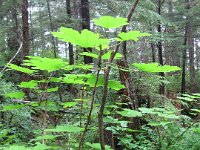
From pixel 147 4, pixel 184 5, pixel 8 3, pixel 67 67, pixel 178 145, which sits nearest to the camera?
pixel 67 67

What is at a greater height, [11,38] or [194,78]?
[11,38]

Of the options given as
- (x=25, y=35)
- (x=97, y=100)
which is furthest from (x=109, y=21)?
(x=25, y=35)

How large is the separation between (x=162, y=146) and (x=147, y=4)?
7.59 meters

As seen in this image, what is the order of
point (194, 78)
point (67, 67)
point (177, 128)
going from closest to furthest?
point (67, 67), point (177, 128), point (194, 78)

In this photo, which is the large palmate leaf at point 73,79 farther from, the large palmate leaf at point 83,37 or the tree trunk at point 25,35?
the tree trunk at point 25,35

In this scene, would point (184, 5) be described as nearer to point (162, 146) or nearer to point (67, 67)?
point (162, 146)

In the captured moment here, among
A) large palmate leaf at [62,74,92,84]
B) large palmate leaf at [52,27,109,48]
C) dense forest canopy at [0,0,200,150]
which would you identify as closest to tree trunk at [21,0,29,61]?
dense forest canopy at [0,0,200,150]

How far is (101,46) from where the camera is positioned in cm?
135

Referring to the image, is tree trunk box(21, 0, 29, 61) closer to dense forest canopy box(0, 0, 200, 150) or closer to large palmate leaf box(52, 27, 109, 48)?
dense forest canopy box(0, 0, 200, 150)

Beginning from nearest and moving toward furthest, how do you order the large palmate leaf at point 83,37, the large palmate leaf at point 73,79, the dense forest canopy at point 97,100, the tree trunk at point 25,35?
1. the large palmate leaf at point 83,37
2. the dense forest canopy at point 97,100
3. the large palmate leaf at point 73,79
4. the tree trunk at point 25,35

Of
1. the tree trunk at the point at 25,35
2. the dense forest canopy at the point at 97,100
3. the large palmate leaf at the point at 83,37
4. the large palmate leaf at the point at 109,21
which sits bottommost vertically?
the dense forest canopy at the point at 97,100

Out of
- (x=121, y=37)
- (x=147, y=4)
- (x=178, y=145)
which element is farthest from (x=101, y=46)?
(x=147, y=4)

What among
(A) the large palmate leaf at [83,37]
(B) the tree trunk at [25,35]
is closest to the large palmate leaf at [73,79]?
(A) the large palmate leaf at [83,37]

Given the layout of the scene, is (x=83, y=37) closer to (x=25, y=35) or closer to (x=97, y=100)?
(x=97, y=100)
